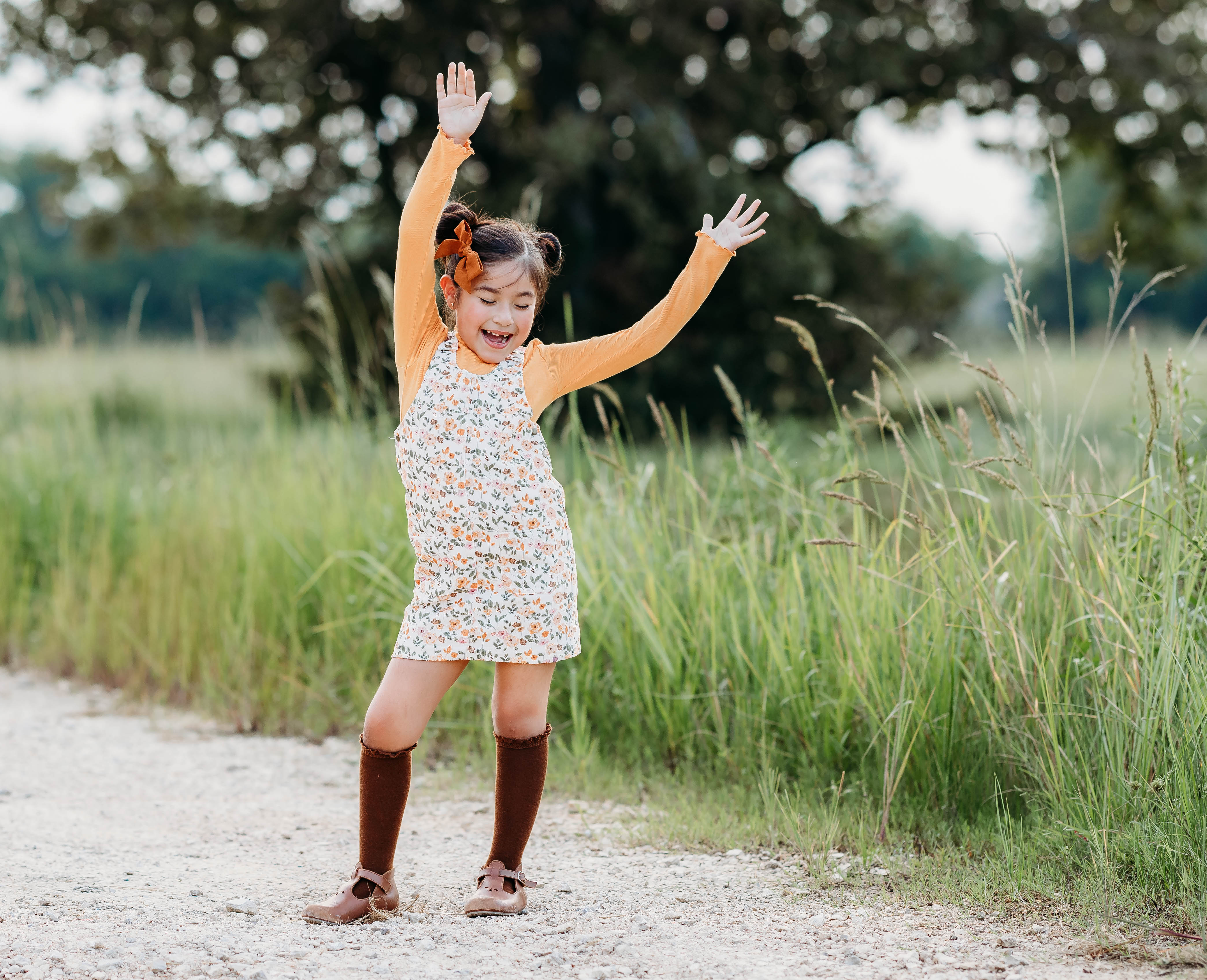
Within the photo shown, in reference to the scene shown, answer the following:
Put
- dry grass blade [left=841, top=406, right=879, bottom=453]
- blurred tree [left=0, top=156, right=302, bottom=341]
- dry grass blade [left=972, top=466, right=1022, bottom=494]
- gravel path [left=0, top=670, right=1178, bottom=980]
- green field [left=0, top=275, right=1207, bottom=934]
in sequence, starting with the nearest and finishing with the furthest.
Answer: gravel path [left=0, top=670, right=1178, bottom=980] < dry grass blade [left=972, top=466, right=1022, bottom=494] < green field [left=0, top=275, right=1207, bottom=934] < dry grass blade [left=841, top=406, right=879, bottom=453] < blurred tree [left=0, top=156, right=302, bottom=341]

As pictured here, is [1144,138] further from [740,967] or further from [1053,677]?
[740,967]

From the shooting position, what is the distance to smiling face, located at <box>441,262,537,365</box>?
8.34ft

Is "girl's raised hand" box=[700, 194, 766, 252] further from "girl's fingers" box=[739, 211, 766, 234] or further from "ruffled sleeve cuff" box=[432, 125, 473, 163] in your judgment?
"ruffled sleeve cuff" box=[432, 125, 473, 163]

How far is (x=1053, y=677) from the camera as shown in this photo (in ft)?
9.60

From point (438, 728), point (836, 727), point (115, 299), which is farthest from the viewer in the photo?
point (115, 299)

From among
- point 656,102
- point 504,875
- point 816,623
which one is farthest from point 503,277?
point 656,102

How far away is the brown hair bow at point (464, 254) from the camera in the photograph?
99.7 inches

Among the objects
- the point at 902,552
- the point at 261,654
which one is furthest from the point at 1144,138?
the point at 261,654

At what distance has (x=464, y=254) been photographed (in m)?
2.56

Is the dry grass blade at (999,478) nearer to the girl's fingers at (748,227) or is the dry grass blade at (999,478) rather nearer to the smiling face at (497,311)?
the girl's fingers at (748,227)

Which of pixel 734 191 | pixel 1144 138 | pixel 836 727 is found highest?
pixel 1144 138

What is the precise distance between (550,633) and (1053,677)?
1.34 meters

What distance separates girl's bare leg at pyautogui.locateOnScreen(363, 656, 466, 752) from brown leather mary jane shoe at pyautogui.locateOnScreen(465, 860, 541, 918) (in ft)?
1.25

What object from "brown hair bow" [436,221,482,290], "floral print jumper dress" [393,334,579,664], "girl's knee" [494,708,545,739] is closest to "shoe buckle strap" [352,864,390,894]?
"girl's knee" [494,708,545,739]
